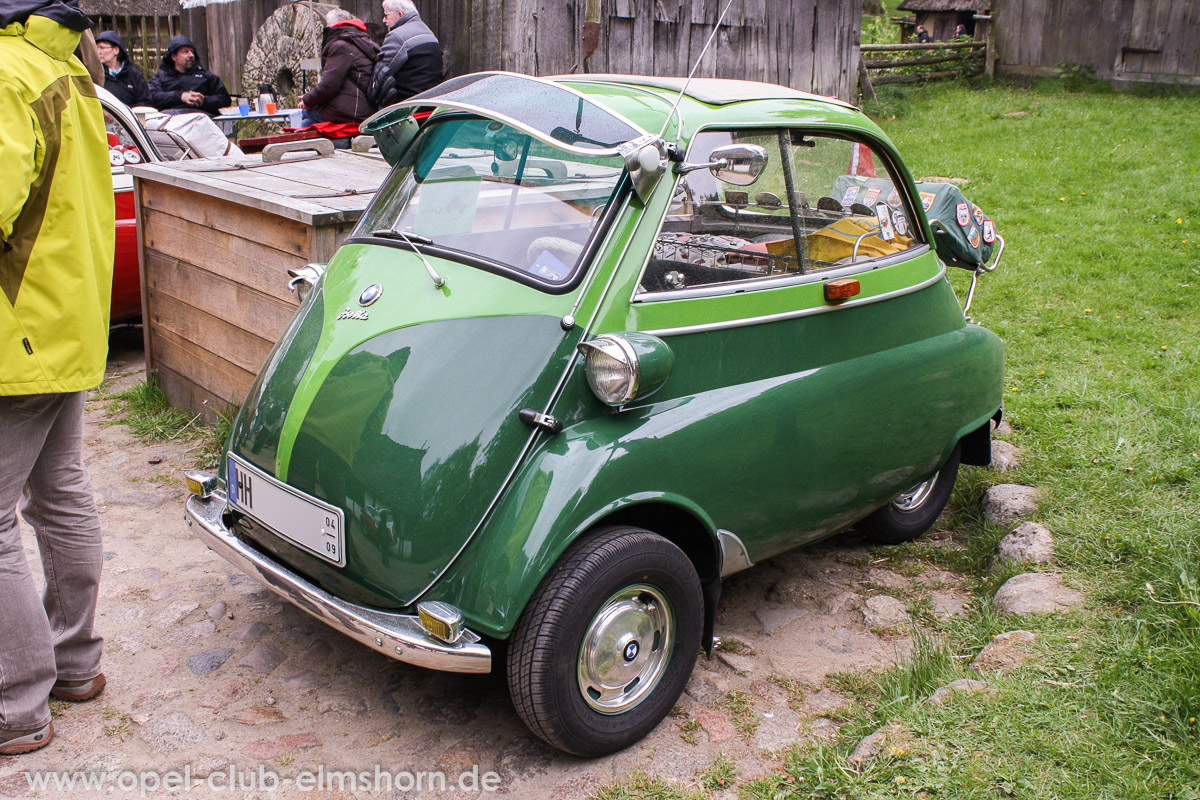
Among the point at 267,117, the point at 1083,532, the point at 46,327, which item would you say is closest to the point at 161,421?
the point at 46,327

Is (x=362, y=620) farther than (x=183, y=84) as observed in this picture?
No

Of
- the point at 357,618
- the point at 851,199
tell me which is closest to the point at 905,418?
the point at 851,199

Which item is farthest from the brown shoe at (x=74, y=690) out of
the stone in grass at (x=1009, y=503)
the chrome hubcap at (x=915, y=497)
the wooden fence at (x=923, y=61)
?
the wooden fence at (x=923, y=61)

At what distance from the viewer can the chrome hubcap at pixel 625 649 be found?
286 centimetres

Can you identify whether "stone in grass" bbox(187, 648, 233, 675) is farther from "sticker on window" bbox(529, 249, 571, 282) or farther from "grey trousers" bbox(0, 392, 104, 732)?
"sticker on window" bbox(529, 249, 571, 282)

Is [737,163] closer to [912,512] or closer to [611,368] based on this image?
[611,368]

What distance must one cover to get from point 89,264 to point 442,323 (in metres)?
0.97

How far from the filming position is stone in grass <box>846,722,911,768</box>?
2.77m

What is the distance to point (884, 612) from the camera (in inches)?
152

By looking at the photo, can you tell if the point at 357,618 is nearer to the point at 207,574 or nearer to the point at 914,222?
the point at 207,574

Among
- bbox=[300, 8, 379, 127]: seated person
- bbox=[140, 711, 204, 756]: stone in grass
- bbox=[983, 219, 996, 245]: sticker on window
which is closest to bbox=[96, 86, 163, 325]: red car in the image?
bbox=[300, 8, 379, 127]: seated person

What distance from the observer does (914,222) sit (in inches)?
159

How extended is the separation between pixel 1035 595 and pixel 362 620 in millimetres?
2353

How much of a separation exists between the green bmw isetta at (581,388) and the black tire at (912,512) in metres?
0.44
